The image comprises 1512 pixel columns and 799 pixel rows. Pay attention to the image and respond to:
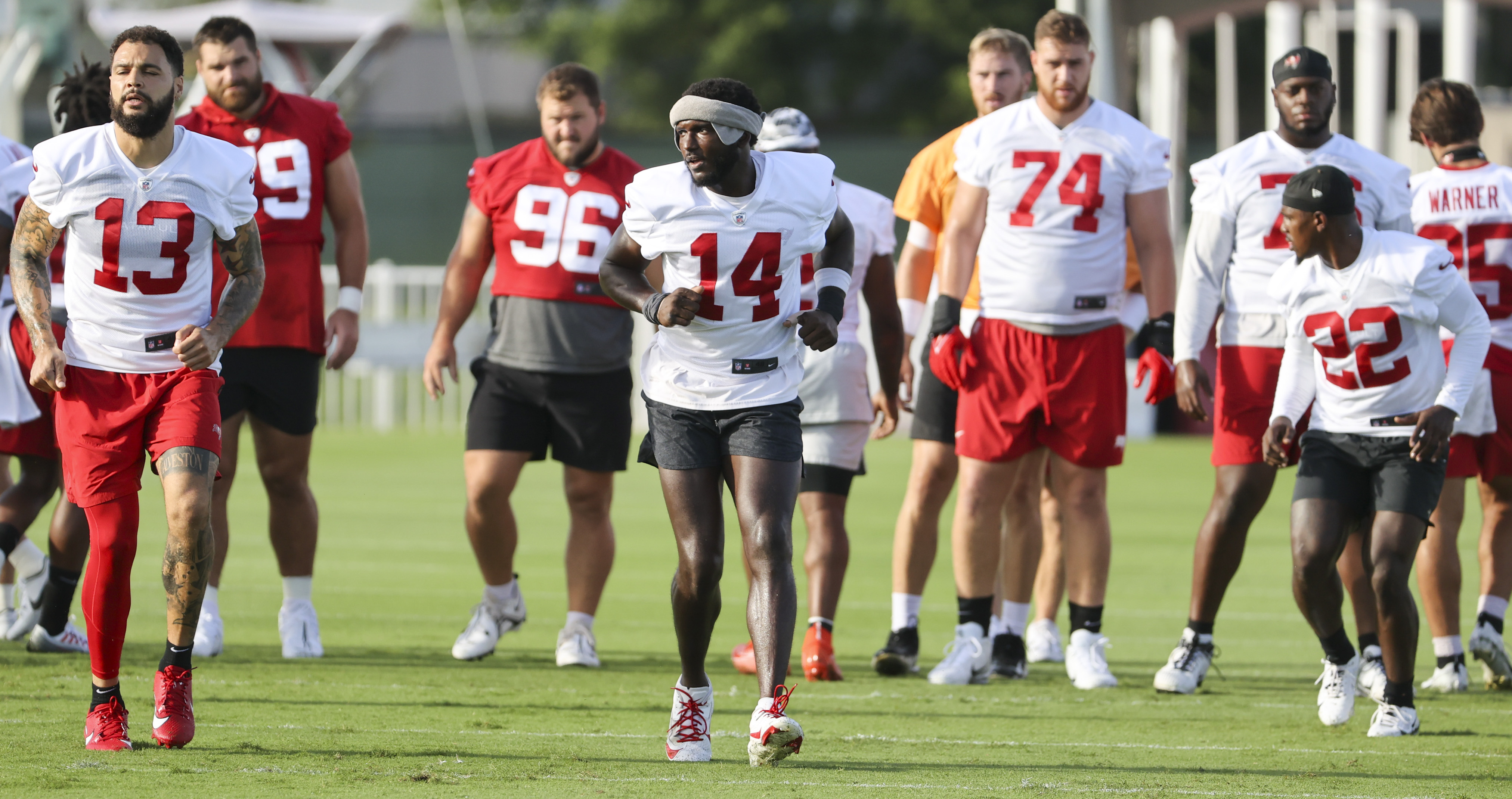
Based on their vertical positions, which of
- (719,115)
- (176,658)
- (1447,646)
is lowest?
(1447,646)

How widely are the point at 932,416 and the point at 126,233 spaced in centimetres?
328

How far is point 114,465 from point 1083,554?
139 inches

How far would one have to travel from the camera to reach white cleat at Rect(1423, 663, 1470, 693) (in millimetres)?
7008

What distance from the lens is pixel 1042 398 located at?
696cm

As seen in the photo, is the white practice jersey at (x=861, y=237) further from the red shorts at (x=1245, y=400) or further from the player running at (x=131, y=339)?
the player running at (x=131, y=339)

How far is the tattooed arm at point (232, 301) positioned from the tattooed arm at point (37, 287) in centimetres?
35

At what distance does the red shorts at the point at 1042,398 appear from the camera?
6973 mm

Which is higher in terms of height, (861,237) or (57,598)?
(861,237)

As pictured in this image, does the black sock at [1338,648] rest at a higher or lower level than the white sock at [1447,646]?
higher

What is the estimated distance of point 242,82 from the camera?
734 cm

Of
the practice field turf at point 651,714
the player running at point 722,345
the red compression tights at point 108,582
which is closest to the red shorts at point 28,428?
the practice field turf at point 651,714

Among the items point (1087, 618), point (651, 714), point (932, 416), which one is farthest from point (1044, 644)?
point (651, 714)

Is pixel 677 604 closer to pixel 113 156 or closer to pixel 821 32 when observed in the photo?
pixel 113 156

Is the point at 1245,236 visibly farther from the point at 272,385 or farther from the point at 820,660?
the point at 272,385
